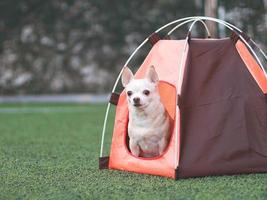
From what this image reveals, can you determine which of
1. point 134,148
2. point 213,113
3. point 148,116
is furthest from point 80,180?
point 213,113

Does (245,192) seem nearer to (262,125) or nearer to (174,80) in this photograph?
(262,125)

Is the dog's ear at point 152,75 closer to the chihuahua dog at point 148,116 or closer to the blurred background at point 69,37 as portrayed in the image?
the chihuahua dog at point 148,116

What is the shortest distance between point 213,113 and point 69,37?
1065cm

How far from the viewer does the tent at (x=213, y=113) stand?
4.50 metres

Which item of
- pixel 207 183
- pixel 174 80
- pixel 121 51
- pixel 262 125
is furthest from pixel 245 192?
pixel 121 51

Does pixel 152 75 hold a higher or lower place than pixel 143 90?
higher

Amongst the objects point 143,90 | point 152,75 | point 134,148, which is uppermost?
point 152,75

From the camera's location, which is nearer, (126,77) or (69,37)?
(126,77)

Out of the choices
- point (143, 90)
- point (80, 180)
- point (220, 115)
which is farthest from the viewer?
point (143, 90)

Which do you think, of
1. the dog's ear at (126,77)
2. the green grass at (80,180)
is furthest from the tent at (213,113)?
the dog's ear at (126,77)

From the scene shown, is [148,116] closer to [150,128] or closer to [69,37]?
[150,128]

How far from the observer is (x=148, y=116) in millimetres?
4785

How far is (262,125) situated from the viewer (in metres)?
4.71

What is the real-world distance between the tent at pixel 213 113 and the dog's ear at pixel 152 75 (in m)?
0.13
